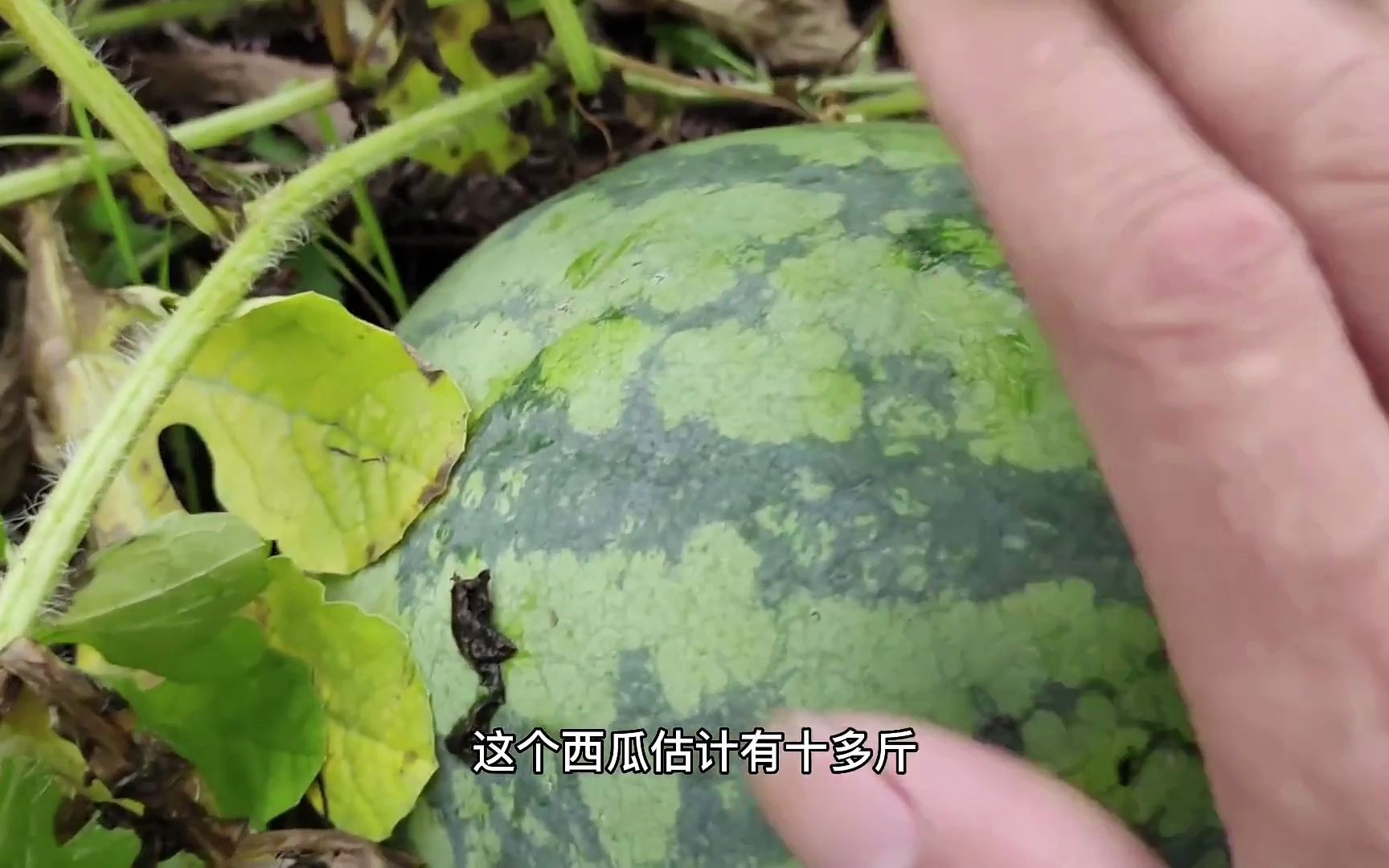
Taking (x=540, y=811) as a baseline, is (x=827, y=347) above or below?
above

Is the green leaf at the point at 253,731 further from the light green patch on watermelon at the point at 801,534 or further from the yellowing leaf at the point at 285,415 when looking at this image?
the light green patch on watermelon at the point at 801,534

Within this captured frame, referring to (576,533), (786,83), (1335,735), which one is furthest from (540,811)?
(786,83)

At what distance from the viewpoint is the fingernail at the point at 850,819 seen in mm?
465

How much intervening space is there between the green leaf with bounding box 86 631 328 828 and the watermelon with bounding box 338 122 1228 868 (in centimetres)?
6

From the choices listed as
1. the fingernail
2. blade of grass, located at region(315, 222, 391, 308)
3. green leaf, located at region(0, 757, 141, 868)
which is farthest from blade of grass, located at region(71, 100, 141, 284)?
the fingernail

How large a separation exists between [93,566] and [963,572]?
0.40m

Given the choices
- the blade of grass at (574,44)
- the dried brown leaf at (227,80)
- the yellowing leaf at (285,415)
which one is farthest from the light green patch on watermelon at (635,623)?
the dried brown leaf at (227,80)

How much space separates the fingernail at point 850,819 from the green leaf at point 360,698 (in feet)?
0.81

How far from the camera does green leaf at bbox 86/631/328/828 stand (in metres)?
0.67

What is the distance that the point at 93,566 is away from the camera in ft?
2.09

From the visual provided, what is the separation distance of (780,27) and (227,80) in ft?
1.47

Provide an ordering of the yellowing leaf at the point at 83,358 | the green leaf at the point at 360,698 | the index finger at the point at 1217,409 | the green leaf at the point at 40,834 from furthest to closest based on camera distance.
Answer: the yellowing leaf at the point at 83,358 < the green leaf at the point at 360,698 < the green leaf at the point at 40,834 < the index finger at the point at 1217,409

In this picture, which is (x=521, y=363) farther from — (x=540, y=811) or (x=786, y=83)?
(x=786, y=83)

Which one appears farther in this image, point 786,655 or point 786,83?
point 786,83
